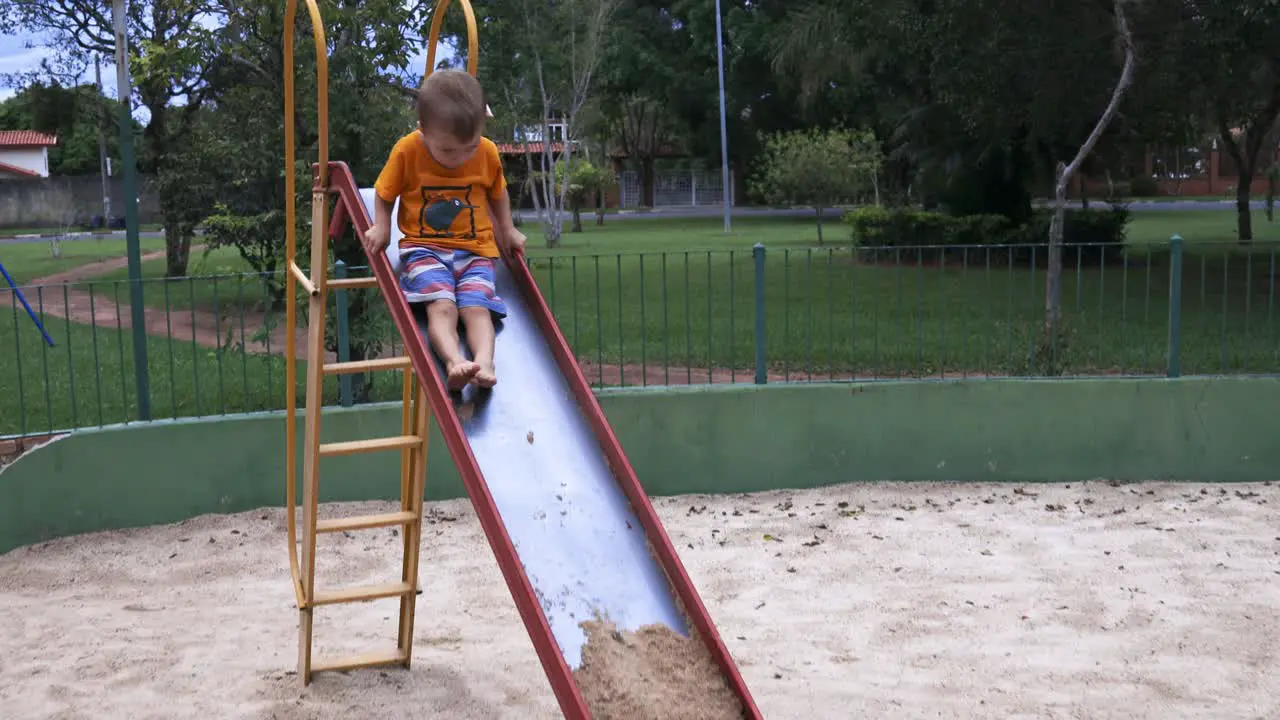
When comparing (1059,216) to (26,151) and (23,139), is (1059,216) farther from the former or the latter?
(23,139)

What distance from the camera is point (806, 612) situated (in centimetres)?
596

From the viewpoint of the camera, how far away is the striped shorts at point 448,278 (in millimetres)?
4391

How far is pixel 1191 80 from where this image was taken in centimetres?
1486

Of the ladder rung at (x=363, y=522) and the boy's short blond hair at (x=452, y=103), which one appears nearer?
the boy's short blond hair at (x=452, y=103)

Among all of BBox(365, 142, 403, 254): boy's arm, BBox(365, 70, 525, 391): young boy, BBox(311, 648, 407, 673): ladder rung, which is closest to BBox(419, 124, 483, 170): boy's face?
BBox(365, 70, 525, 391): young boy

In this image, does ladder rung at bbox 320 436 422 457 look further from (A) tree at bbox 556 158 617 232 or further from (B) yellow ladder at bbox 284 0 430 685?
(A) tree at bbox 556 158 617 232

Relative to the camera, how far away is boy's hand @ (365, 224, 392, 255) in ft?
14.3

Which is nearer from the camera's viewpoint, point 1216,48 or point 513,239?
point 513,239

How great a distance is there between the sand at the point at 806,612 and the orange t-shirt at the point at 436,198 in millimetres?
1756

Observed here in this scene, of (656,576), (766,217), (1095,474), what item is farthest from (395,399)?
(766,217)

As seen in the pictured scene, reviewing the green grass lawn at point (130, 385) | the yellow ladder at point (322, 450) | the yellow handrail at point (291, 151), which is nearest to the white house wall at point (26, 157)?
the green grass lawn at point (130, 385)

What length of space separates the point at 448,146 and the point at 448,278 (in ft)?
1.48

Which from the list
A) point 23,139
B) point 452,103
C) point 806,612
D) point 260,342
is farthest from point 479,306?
point 23,139

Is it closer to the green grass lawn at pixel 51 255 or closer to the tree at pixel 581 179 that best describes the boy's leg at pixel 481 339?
the green grass lawn at pixel 51 255
